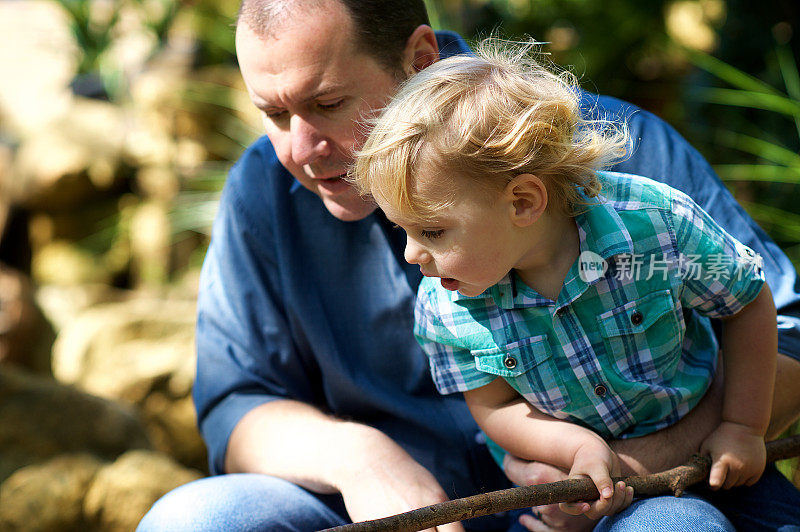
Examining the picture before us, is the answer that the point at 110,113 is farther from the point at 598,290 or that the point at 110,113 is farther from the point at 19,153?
the point at 598,290

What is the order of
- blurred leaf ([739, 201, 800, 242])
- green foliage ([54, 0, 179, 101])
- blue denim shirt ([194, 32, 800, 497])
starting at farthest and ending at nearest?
green foliage ([54, 0, 179, 101]) < blurred leaf ([739, 201, 800, 242]) < blue denim shirt ([194, 32, 800, 497])

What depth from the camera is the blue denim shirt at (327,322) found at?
1.66 m

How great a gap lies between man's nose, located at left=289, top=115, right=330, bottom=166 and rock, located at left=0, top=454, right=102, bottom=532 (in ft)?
4.69

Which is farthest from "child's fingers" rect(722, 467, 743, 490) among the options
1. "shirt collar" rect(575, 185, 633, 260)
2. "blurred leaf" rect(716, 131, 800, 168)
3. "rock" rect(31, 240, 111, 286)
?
"rock" rect(31, 240, 111, 286)

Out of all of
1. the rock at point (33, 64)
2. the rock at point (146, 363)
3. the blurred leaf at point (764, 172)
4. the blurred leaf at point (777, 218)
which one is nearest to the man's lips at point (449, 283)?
the blurred leaf at point (764, 172)

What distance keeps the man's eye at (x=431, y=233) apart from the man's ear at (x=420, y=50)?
1.45 ft

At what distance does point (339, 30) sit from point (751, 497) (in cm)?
107

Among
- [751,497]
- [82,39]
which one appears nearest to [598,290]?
→ [751,497]

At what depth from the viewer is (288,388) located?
1.73 metres

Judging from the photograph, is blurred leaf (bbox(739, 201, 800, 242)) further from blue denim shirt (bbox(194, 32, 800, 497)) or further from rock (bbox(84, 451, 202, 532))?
rock (bbox(84, 451, 202, 532))

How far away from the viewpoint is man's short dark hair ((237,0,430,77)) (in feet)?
4.78

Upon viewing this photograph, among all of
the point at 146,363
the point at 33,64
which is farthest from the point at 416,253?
the point at 33,64

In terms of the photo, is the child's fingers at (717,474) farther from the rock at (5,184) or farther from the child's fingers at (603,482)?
the rock at (5,184)

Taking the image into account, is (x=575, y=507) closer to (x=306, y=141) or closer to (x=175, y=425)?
(x=306, y=141)
